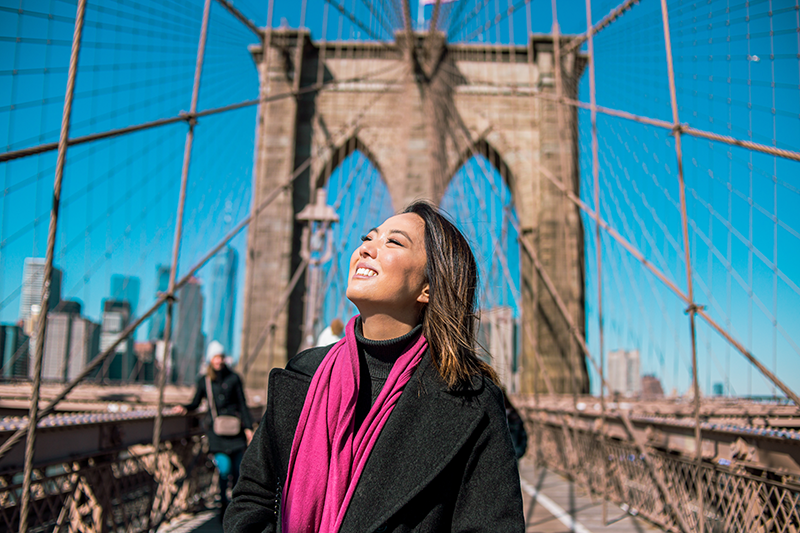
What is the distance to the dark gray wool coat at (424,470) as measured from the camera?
0.99 m

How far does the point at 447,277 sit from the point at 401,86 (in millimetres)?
11151

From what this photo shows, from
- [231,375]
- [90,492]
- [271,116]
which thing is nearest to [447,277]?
[90,492]

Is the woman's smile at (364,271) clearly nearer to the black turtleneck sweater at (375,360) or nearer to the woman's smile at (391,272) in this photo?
the woman's smile at (391,272)

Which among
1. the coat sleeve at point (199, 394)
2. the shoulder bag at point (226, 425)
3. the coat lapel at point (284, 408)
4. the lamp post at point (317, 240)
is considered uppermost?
the lamp post at point (317, 240)

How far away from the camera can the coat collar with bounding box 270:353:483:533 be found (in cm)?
99

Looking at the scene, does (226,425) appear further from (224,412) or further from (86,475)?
(86,475)

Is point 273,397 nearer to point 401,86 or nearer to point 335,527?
point 335,527

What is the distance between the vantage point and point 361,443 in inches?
41.5

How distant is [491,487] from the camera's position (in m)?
1.01

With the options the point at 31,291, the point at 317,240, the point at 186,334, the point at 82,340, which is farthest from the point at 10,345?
the point at 186,334

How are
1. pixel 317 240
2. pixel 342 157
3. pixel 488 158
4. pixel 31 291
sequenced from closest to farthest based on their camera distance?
pixel 31 291 < pixel 317 240 < pixel 342 157 < pixel 488 158

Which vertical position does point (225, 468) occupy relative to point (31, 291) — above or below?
below

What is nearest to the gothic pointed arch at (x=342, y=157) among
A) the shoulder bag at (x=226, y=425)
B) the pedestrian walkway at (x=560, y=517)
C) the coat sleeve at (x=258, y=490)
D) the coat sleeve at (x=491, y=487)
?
the pedestrian walkway at (x=560, y=517)

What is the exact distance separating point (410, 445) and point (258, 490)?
281 mm
